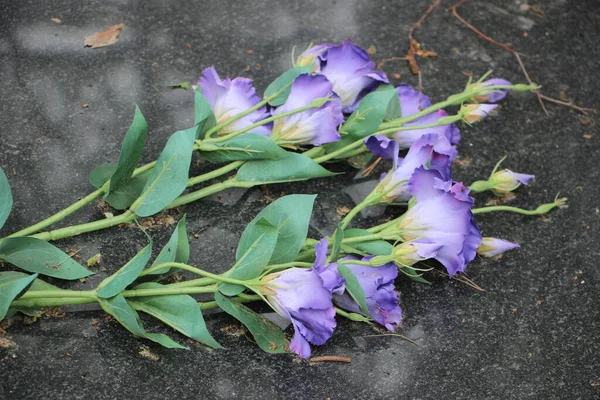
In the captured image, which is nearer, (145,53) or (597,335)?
(597,335)

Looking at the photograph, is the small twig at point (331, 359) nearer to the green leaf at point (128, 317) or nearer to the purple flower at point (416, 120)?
the green leaf at point (128, 317)

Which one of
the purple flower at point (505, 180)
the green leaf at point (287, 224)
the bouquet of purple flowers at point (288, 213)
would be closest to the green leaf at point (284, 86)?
the bouquet of purple flowers at point (288, 213)

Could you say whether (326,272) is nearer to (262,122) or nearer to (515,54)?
(262,122)

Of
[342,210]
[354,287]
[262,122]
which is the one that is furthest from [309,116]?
[354,287]

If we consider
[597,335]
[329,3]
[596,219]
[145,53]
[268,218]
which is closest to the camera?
[268,218]

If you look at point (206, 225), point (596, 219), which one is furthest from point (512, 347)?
point (206, 225)

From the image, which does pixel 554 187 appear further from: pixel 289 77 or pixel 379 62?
pixel 289 77

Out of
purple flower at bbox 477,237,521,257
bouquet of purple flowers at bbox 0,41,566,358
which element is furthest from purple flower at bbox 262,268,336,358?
purple flower at bbox 477,237,521,257

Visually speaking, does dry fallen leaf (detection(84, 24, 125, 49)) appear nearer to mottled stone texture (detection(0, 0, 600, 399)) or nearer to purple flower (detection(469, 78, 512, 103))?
mottled stone texture (detection(0, 0, 600, 399))
